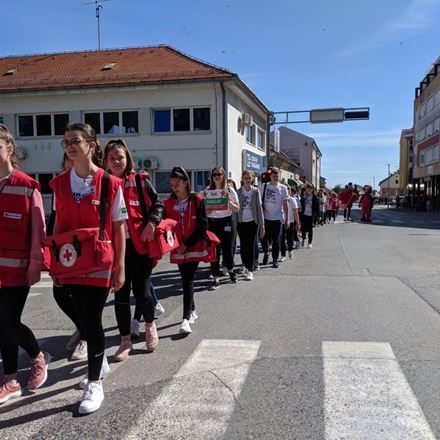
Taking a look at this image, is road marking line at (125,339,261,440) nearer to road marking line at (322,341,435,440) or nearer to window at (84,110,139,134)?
road marking line at (322,341,435,440)

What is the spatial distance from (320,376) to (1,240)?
2683mm

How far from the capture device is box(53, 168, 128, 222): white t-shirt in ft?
10.7

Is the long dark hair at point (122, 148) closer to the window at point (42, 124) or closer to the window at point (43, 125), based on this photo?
the window at point (42, 124)

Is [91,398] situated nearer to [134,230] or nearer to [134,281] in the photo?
[134,281]

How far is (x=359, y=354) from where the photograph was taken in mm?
4367

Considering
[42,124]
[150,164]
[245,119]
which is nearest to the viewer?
[150,164]

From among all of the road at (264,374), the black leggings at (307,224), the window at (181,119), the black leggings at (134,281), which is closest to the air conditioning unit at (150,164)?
the window at (181,119)

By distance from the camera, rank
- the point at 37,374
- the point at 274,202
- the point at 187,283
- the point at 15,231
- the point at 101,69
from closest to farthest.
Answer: the point at 15,231
the point at 37,374
the point at 187,283
the point at 274,202
the point at 101,69

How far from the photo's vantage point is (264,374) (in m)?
3.91

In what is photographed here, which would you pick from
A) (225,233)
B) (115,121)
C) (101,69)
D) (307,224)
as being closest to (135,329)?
(225,233)

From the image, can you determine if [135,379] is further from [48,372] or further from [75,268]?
[75,268]

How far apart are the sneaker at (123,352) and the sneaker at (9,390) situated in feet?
3.02

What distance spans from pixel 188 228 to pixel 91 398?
2367mm

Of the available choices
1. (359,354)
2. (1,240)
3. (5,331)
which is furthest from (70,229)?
(359,354)
